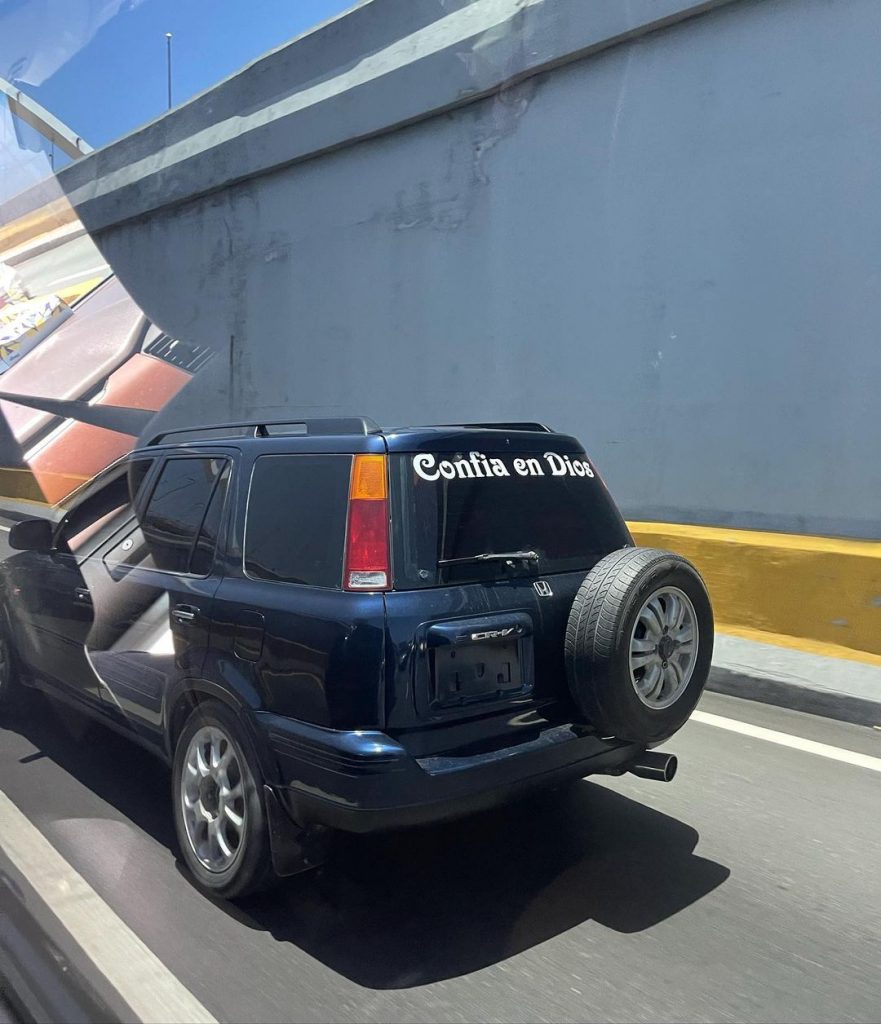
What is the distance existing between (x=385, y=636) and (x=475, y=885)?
1.15 m

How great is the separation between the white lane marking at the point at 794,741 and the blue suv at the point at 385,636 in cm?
160

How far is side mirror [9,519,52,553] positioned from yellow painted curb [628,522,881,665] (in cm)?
469

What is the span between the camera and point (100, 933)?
3008 mm

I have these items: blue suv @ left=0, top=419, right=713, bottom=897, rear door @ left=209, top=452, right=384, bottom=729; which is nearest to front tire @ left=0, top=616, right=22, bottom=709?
blue suv @ left=0, top=419, right=713, bottom=897

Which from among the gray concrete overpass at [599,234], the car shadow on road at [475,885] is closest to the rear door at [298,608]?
the car shadow on road at [475,885]

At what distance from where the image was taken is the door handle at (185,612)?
346 cm

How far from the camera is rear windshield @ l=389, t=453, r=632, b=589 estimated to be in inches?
121

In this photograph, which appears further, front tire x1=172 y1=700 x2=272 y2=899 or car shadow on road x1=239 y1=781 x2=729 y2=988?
front tire x1=172 y1=700 x2=272 y2=899

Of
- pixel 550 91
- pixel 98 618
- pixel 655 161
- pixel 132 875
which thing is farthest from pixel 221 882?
pixel 550 91

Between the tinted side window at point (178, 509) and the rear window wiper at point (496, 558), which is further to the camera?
the tinted side window at point (178, 509)

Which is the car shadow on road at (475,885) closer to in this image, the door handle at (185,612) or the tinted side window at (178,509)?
the door handle at (185,612)

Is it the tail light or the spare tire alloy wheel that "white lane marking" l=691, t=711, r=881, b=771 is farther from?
the tail light

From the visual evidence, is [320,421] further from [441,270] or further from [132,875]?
[441,270]

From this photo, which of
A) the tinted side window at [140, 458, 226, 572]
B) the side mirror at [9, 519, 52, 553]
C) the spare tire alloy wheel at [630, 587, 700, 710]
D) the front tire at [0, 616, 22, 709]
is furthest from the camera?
the front tire at [0, 616, 22, 709]
